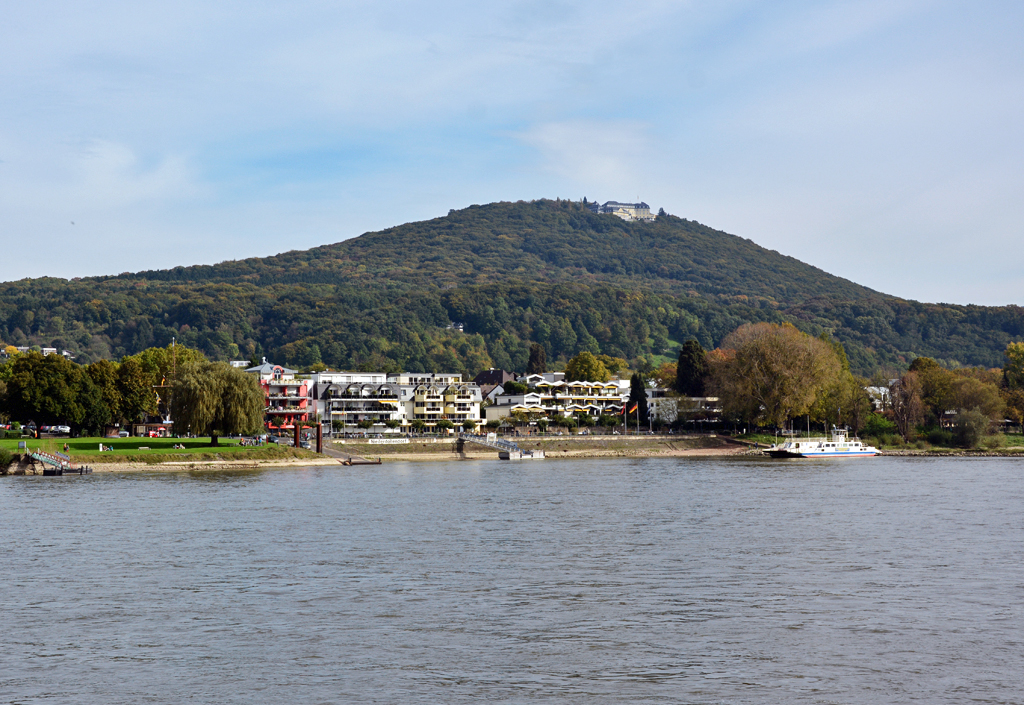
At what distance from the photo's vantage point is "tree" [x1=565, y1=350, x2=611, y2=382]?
515 ft

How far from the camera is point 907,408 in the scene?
111875 mm

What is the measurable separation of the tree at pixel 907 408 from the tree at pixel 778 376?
820 centimetres

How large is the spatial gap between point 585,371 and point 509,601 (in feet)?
443

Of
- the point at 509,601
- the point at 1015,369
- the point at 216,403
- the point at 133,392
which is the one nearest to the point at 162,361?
the point at 133,392

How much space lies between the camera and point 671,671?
17625 millimetres

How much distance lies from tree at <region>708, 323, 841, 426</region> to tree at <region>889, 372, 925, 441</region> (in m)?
8.20

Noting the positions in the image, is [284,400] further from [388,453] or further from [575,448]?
[575,448]

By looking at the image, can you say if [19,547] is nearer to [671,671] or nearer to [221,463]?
[671,671]

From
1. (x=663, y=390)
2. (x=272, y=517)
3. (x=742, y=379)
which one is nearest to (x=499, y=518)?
(x=272, y=517)

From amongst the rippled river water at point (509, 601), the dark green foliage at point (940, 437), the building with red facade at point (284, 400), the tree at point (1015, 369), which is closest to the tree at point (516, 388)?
the building with red facade at point (284, 400)

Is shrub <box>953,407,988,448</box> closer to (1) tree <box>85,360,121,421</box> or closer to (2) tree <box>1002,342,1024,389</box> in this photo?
(2) tree <box>1002,342,1024,389</box>

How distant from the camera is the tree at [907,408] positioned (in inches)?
Result: 4400

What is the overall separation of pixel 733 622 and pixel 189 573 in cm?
1531

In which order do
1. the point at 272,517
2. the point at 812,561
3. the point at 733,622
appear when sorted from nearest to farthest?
1. the point at 733,622
2. the point at 812,561
3. the point at 272,517
